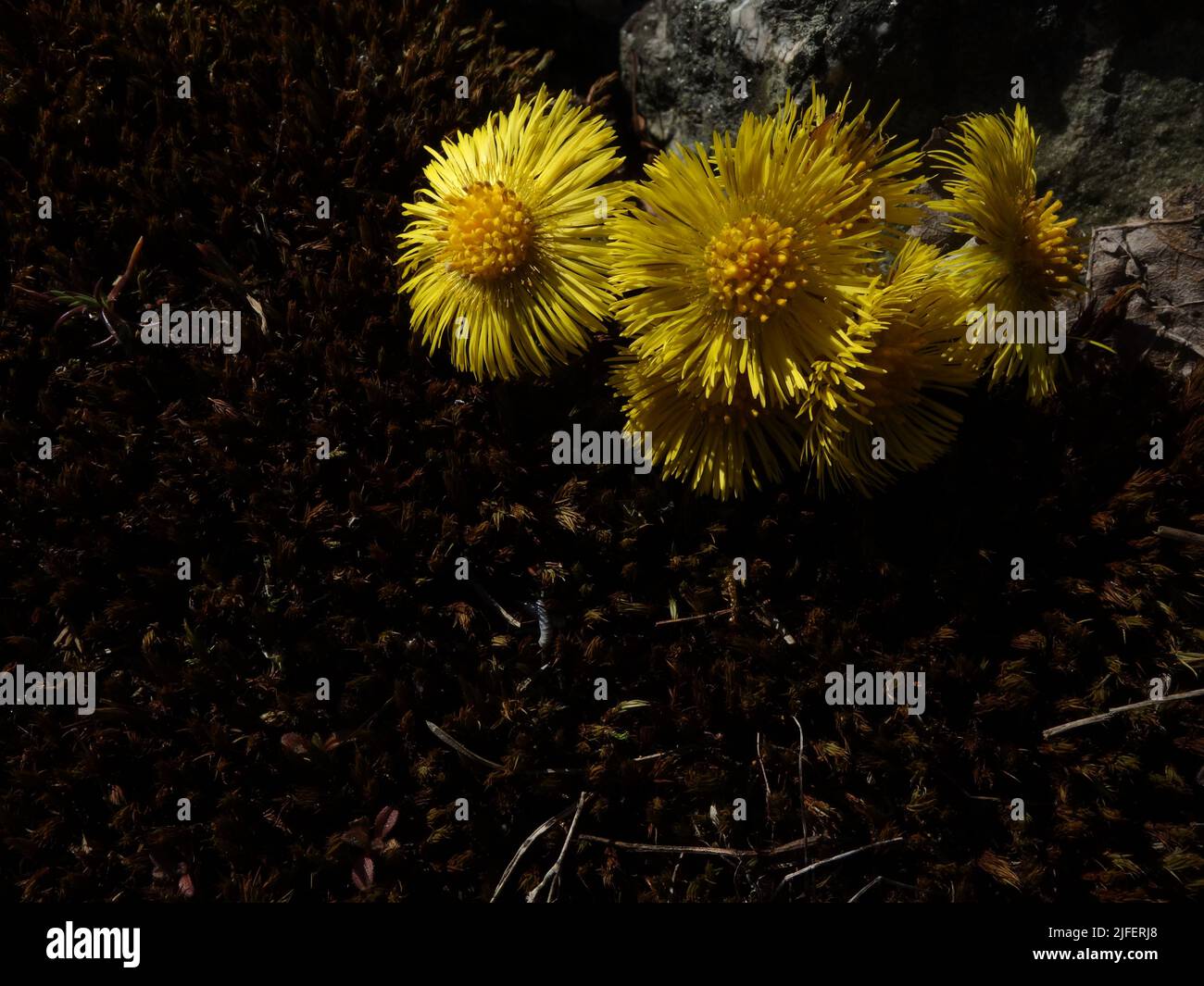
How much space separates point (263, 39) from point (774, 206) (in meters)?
2.75

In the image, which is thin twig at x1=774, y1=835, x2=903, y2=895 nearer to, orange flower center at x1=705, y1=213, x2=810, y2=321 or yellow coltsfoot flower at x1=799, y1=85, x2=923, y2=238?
orange flower center at x1=705, y1=213, x2=810, y2=321

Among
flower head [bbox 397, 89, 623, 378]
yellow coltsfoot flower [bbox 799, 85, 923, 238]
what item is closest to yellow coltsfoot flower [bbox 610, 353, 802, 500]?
flower head [bbox 397, 89, 623, 378]

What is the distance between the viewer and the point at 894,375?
2885 millimetres

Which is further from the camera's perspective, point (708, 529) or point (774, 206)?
point (708, 529)

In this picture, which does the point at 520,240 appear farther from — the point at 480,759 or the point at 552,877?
the point at 552,877

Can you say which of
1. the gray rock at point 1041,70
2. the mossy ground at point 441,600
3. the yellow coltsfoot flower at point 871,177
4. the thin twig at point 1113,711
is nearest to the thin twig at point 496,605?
the mossy ground at point 441,600

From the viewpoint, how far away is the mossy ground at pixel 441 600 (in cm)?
317

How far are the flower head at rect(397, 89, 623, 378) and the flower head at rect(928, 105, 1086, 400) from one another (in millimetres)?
1167

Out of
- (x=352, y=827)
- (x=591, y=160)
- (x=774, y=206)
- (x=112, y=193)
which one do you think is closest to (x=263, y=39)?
(x=112, y=193)

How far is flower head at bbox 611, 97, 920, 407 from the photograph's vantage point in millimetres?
2639

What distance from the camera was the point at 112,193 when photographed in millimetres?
3779
